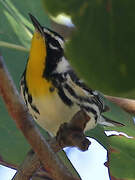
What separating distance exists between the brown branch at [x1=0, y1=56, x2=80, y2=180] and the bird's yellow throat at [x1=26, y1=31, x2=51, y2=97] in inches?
24.5

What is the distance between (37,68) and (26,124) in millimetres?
812

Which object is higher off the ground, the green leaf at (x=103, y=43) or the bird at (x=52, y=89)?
the bird at (x=52, y=89)

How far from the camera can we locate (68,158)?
5.10ft

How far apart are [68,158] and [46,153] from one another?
2.42 ft

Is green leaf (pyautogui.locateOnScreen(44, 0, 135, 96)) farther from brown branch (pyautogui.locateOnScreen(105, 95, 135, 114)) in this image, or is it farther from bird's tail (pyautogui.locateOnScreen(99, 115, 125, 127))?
bird's tail (pyautogui.locateOnScreen(99, 115, 125, 127))

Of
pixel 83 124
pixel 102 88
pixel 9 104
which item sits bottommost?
pixel 102 88

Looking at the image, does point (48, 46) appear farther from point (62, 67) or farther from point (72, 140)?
point (72, 140)

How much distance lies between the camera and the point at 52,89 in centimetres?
144

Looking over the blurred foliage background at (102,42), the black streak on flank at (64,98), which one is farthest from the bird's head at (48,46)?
the blurred foliage background at (102,42)

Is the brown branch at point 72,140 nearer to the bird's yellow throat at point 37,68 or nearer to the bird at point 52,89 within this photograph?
the bird at point 52,89

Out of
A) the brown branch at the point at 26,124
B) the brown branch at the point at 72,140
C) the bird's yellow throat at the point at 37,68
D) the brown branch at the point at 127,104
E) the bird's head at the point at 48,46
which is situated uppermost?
the bird's head at the point at 48,46

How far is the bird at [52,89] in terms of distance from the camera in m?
1.39

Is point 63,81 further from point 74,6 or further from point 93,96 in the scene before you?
point 74,6

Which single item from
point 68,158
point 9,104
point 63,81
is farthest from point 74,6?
point 68,158
